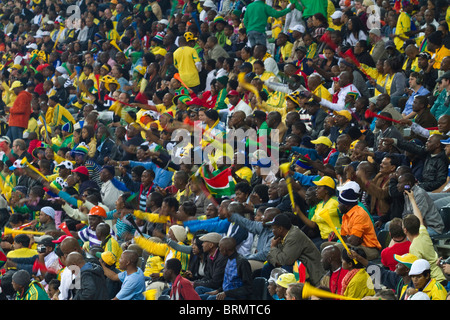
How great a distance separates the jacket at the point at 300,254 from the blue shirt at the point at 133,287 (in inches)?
56.2

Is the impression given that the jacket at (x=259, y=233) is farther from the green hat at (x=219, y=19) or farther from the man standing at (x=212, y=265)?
the green hat at (x=219, y=19)

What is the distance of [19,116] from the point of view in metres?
18.2

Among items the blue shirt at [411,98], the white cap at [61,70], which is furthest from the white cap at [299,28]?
the white cap at [61,70]

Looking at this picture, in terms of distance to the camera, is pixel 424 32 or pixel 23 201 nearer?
pixel 23 201

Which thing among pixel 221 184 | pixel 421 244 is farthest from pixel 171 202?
pixel 421 244

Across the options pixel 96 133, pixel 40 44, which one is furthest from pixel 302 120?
pixel 40 44

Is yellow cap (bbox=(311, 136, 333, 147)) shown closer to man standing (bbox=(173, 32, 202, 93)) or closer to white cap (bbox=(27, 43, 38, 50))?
man standing (bbox=(173, 32, 202, 93))

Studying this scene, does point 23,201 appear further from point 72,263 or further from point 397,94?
point 397,94

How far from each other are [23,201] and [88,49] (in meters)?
7.99

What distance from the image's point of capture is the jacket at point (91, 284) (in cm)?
930

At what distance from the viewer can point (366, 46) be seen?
48.7 feet

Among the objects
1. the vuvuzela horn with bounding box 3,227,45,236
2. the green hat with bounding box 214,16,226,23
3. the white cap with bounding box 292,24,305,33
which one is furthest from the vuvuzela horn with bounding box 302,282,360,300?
the green hat with bounding box 214,16,226,23

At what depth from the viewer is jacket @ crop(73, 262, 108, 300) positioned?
9297 mm

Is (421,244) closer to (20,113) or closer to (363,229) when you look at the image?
(363,229)
